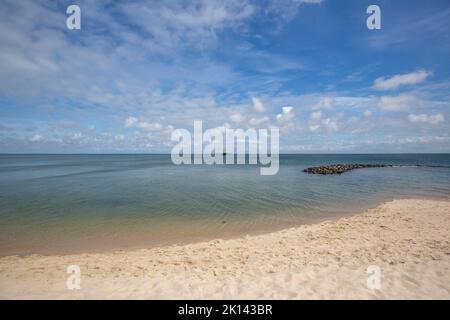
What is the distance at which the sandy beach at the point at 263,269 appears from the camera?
625 cm

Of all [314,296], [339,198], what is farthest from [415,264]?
[339,198]

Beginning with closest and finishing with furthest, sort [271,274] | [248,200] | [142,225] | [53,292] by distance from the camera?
1. [53,292]
2. [271,274]
3. [142,225]
4. [248,200]

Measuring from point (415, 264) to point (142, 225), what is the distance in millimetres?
12802

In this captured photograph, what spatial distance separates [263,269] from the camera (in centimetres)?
761

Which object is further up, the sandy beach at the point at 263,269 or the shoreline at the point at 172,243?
the sandy beach at the point at 263,269

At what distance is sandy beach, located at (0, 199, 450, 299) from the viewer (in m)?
6.25

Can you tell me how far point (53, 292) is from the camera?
646cm

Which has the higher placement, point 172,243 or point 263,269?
point 263,269

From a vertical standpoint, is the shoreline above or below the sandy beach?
below

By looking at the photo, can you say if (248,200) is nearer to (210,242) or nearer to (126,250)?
(210,242)

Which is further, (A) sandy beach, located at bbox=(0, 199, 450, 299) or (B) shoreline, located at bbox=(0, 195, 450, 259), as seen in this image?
(B) shoreline, located at bbox=(0, 195, 450, 259)

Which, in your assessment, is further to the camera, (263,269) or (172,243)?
(172,243)
